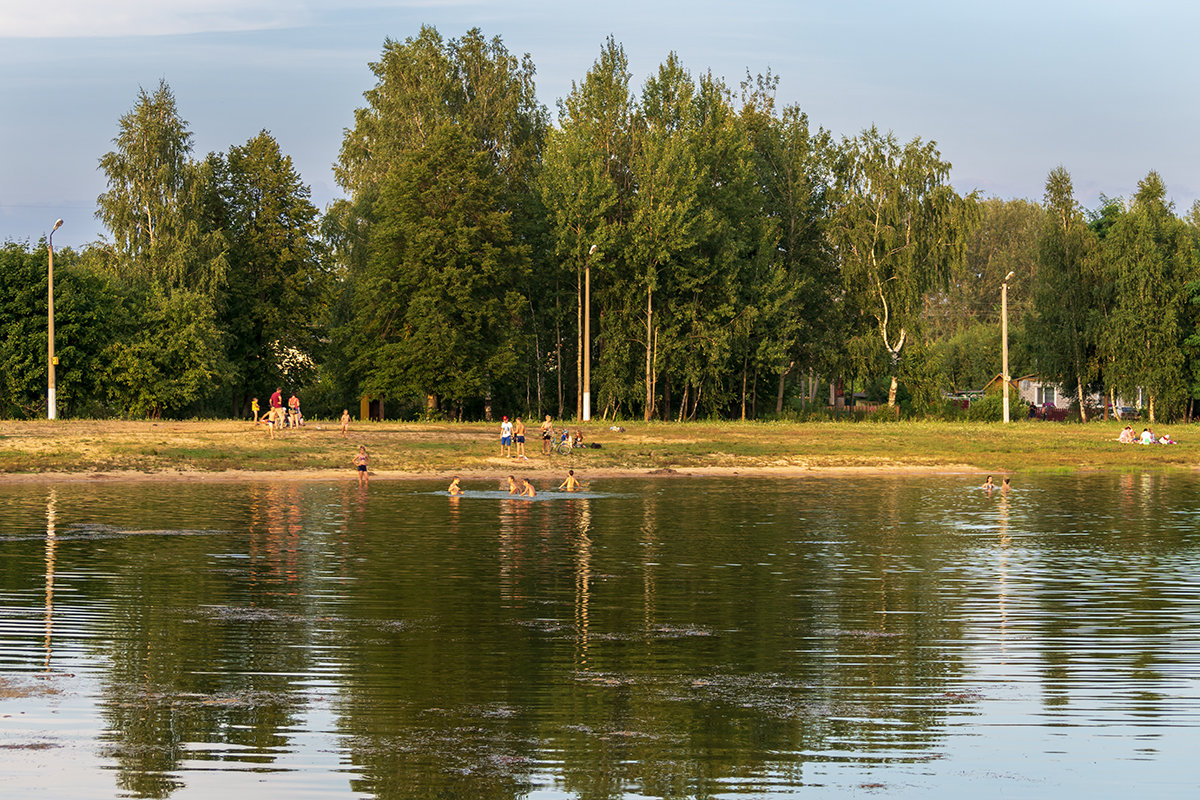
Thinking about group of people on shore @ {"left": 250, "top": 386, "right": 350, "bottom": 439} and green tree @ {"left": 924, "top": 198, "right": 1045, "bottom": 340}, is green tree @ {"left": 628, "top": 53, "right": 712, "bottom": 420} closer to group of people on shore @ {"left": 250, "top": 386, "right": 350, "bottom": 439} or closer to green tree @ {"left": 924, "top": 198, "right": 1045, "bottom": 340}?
group of people on shore @ {"left": 250, "top": 386, "right": 350, "bottom": 439}

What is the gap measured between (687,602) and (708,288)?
62.0 metres

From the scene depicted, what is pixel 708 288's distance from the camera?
3147 inches

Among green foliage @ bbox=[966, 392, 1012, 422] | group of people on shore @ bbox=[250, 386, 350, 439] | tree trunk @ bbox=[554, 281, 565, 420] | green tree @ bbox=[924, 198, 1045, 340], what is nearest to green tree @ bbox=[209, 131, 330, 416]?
tree trunk @ bbox=[554, 281, 565, 420]

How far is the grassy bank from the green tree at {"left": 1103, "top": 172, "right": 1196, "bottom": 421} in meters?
19.3

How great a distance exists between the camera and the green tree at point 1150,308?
3356 inches

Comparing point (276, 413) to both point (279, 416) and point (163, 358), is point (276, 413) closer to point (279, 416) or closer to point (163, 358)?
point (279, 416)

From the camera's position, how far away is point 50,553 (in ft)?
77.0

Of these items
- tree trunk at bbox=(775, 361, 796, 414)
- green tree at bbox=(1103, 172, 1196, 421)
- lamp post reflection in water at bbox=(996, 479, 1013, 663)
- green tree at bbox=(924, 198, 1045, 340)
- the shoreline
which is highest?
green tree at bbox=(924, 198, 1045, 340)

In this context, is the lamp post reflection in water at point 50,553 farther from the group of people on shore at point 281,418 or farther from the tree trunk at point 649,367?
the tree trunk at point 649,367

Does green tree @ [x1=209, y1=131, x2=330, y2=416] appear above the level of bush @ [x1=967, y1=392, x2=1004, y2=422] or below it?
above

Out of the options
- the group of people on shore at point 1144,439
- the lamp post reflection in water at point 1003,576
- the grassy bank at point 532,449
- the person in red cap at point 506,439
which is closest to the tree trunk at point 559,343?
the grassy bank at point 532,449

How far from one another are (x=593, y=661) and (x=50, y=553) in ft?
44.3

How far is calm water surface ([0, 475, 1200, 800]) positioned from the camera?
33.7 feet

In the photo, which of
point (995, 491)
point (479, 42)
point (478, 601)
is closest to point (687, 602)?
point (478, 601)
